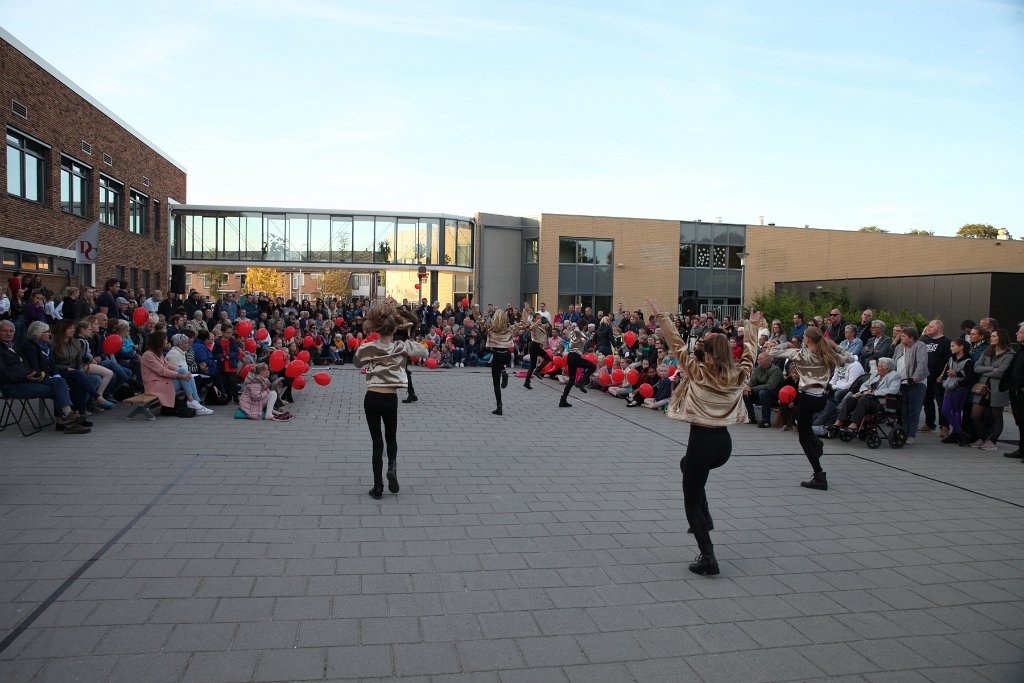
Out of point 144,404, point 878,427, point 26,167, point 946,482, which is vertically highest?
point 26,167

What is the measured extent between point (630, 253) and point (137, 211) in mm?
23213

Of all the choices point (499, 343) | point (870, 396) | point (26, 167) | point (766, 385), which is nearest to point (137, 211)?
point (26, 167)

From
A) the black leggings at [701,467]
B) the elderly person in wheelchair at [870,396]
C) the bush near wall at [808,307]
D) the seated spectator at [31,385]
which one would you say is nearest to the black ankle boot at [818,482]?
the black leggings at [701,467]

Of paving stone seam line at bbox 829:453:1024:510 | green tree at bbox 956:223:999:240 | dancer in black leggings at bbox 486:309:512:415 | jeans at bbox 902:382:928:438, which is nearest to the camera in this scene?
paving stone seam line at bbox 829:453:1024:510

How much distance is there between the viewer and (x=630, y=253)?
122 feet

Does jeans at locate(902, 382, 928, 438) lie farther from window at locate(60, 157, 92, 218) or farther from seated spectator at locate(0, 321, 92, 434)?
window at locate(60, 157, 92, 218)

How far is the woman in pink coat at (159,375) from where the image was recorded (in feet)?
36.3

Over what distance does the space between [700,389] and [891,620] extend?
1.89 m

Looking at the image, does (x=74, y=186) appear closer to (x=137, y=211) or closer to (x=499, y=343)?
(x=137, y=211)

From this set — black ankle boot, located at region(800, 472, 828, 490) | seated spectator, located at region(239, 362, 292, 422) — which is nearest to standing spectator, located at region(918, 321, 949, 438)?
black ankle boot, located at region(800, 472, 828, 490)

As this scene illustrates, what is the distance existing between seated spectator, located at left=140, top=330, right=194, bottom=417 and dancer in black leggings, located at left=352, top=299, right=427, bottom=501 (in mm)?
5551

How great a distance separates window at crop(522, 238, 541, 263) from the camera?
3695 cm

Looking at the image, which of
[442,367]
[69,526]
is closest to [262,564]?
[69,526]

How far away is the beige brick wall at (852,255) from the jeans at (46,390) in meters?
35.2
